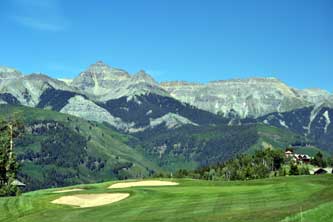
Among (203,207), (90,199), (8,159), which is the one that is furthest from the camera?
(8,159)

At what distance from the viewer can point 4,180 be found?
11275 centimetres

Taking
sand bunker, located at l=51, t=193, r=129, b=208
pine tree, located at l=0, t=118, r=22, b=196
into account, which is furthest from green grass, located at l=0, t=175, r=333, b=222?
pine tree, located at l=0, t=118, r=22, b=196

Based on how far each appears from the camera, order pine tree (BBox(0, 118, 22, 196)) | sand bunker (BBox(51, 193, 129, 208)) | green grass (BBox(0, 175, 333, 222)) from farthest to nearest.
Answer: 1. pine tree (BBox(0, 118, 22, 196))
2. sand bunker (BBox(51, 193, 129, 208))
3. green grass (BBox(0, 175, 333, 222))

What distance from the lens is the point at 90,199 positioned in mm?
88688

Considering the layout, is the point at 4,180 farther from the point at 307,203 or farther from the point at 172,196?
the point at 307,203

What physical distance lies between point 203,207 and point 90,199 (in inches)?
1202

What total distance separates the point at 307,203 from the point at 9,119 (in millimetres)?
73862

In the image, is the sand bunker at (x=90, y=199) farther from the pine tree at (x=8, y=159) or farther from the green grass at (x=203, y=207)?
the pine tree at (x=8, y=159)

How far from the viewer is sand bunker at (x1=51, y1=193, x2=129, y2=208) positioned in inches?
3258

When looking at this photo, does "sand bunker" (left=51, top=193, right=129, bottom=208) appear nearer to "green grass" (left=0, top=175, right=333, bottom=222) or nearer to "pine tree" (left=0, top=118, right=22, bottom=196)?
"green grass" (left=0, top=175, right=333, bottom=222)

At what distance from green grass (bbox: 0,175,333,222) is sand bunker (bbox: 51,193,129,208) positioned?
111 inches

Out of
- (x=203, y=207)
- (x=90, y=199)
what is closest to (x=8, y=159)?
(x=90, y=199)

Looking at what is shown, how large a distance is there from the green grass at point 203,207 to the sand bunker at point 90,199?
111 inches

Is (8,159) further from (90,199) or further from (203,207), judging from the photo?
(203,207)
